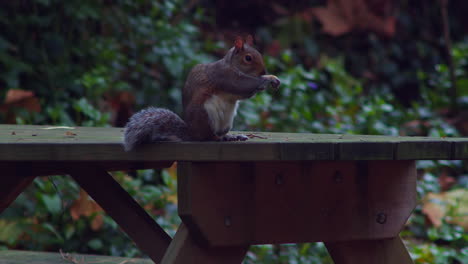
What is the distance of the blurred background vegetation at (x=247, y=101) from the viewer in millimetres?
3740

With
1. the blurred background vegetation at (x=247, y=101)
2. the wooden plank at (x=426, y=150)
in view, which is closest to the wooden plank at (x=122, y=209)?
the wooden plank at (x=426, y=150)

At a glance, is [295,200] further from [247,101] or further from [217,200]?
[247,101]

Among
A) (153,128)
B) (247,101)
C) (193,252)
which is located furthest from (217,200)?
(247,101)

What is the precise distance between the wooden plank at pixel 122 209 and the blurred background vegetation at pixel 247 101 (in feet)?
3.77

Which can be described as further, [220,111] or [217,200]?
[220,111]

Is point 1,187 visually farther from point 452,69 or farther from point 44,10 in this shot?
point 452,69

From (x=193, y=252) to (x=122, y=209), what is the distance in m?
0.44

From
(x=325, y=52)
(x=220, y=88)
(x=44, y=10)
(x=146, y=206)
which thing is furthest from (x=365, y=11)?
(x=220, y=88)

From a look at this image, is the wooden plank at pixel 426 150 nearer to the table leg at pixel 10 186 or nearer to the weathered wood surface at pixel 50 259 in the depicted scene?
the table leg at pixel 10 186

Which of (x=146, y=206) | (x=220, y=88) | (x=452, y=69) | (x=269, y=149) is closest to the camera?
(x=269, y=149)

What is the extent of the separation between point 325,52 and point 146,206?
3.35 meters

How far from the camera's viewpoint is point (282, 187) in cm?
195

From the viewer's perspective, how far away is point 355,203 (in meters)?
2.02

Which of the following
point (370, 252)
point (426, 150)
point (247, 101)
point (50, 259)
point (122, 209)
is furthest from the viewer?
point (247, 101)
